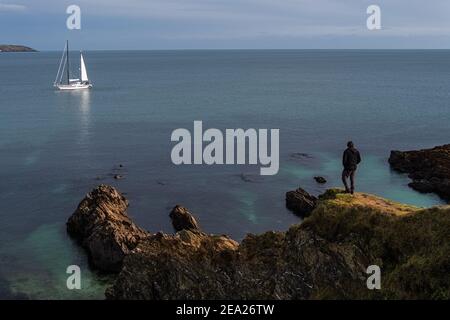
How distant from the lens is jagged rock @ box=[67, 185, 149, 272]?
46.8 m

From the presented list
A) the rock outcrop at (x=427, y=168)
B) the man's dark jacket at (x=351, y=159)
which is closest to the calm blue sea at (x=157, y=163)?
the rock outcrop at (x=427, y=168)

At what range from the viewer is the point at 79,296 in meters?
41.2

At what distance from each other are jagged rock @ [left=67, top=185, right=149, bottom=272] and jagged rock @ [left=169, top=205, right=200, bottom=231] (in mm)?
5083

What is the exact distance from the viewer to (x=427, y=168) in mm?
79188

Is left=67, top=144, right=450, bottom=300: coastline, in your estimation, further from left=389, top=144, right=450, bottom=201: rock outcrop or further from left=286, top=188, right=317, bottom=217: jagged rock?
left=389, top=144, right=450, bottom=201: rock outcrop

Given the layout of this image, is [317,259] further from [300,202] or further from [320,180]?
[320,180]

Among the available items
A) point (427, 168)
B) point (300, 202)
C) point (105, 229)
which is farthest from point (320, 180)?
point (105, 229)

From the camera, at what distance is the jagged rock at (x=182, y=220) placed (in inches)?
2227

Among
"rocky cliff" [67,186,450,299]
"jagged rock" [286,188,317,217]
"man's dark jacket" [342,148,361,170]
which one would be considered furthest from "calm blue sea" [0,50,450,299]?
"man's dark jacket" [342,148,361,170]

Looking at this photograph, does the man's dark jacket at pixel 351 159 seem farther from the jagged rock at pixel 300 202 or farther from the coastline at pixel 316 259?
the jagged rock at pixel 300 202

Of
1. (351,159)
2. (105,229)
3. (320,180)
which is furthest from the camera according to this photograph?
(320,180)

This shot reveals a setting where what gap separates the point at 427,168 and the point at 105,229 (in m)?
51.8

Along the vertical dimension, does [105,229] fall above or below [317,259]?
below
